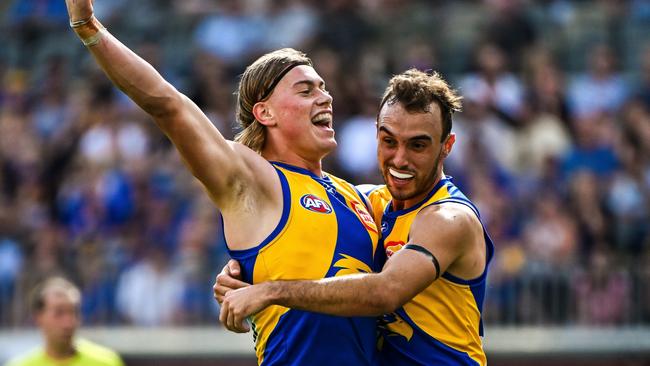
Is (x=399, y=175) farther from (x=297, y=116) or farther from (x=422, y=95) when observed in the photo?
(x=297, y=116)

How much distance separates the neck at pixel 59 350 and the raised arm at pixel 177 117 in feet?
15.6

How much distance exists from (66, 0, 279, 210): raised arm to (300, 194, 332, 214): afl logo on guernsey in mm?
209

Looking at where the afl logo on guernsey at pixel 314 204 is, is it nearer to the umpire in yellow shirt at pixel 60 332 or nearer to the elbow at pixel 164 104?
the elbow at pixel 164 104

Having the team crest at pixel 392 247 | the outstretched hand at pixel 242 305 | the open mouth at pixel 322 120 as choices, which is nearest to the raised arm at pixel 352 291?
the outstretched hand at pixel 242 305

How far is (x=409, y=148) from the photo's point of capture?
21.1 feet

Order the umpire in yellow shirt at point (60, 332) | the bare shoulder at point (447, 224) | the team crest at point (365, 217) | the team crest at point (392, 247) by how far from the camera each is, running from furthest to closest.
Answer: the umpire in yellow shirt at point (60, 332) → the team crest at point (365, 217) → the team crest at point (392, 247) → the bare shoulder at point (447, 224)

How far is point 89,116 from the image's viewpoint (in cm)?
1491

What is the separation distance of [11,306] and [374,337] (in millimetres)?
6804

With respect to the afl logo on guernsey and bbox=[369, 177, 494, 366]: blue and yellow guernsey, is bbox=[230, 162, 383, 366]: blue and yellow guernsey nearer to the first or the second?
the afl logo on guernsey

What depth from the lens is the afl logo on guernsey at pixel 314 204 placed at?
6453 mm

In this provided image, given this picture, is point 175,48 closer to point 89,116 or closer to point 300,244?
point 89,116

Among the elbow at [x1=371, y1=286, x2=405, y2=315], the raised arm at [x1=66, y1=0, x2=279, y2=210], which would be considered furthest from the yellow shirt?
the elbow at [x1=371, y1=286, x2=405, y2=315]

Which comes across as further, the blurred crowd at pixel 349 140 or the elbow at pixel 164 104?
the blurred crowd at pixel 349 140

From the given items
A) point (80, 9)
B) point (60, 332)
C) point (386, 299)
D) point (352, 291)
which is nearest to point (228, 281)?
point (352, 291)
